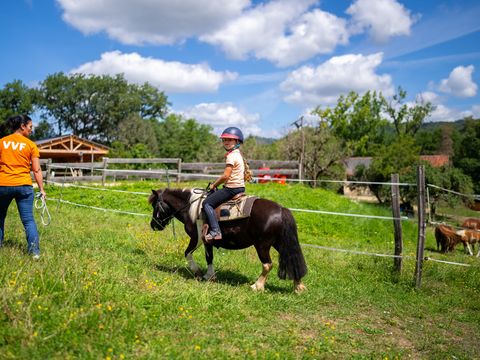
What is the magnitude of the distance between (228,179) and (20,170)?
3.04 meters

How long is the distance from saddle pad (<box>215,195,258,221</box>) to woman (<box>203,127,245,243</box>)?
80 mm

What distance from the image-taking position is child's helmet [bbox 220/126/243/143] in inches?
235

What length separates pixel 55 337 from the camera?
3.49 meters

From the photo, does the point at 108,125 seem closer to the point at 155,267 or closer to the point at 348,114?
the point at 348,114

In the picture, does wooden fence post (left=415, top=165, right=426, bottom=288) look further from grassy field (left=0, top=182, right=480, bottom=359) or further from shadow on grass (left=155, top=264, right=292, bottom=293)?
shadow on grass (left=155, top=264, right=292, bottom=293)

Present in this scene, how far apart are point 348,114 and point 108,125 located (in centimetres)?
4159

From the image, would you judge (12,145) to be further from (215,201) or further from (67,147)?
(67,147)

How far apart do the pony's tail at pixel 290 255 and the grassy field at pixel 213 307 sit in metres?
0.33

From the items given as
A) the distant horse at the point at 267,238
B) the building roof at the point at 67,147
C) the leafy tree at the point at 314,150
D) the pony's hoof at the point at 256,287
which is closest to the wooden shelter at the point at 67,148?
the building roof at the point at 67,147

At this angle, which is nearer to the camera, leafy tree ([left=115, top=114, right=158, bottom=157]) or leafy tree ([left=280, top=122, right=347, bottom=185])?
leafy tree ([left=280, top=122, right=347, bottom=185])

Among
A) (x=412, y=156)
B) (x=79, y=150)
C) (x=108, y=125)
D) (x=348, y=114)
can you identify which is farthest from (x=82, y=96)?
(x=412, y=156)

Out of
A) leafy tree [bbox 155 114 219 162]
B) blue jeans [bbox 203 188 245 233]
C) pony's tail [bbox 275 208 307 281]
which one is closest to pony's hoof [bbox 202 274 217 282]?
blue jeans [bbox 203 188 245 233]

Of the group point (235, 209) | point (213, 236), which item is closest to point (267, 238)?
point (235, 209)

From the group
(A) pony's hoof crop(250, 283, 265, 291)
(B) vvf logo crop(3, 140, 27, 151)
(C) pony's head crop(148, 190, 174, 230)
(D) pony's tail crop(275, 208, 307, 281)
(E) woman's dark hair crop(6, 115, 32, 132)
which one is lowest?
(A) pony's hoof crop(250, 283, 265, 291)
